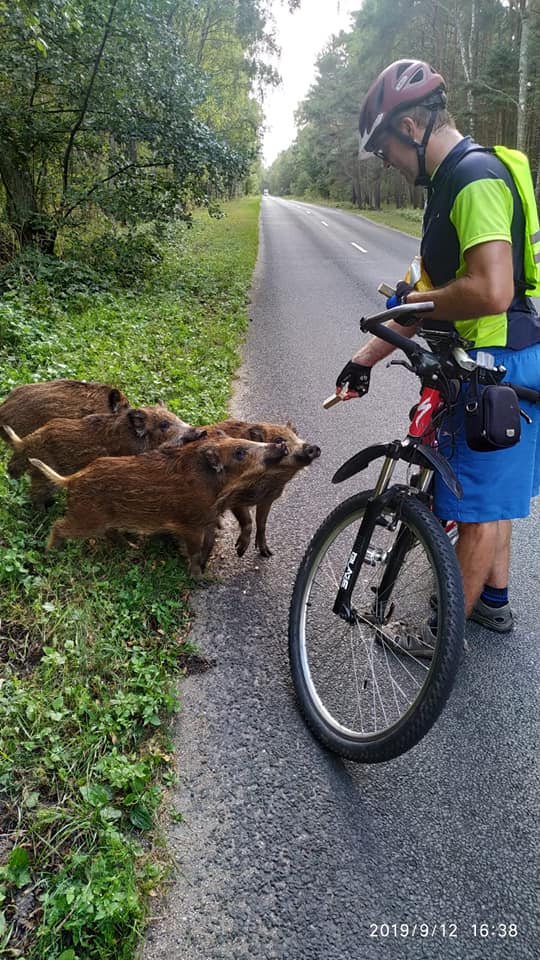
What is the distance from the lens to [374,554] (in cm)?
273

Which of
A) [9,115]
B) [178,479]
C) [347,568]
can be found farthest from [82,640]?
[9,115]

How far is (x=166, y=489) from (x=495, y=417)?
6.56ft

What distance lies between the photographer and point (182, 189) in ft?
38.5

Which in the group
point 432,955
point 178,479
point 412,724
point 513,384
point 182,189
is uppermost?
point 182,189

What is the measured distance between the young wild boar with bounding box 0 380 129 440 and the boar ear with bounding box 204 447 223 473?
1075mm

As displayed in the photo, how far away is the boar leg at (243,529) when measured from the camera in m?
3.93

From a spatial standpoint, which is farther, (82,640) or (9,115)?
(9,115)

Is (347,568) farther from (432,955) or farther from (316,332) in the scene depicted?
(316,332)

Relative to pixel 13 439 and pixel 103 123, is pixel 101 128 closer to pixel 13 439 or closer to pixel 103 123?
pixel 103 123

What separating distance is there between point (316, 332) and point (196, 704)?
7.85 meters

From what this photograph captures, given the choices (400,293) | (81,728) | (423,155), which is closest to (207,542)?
(81,728)
